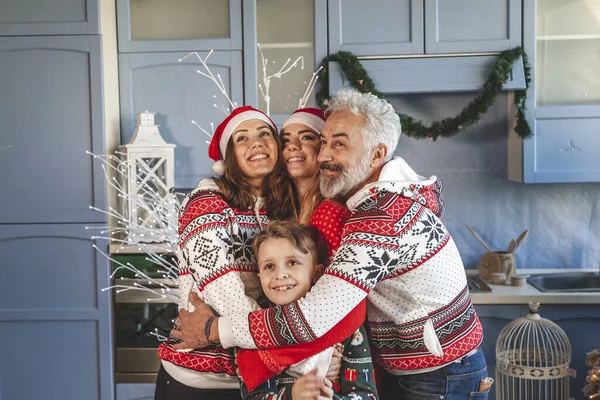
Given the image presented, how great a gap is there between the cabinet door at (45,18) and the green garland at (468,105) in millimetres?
1031

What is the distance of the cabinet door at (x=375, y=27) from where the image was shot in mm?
3016

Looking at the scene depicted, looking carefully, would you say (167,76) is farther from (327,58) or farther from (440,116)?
(440,116)

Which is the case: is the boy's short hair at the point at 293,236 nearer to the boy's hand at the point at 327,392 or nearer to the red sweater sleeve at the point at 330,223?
the red sweater sleeve at the point at 330,223

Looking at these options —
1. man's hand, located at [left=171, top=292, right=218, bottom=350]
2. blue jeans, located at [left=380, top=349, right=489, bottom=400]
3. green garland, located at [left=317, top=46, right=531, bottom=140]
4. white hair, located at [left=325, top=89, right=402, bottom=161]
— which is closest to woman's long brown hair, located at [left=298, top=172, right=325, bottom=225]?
white hair, located at [left=325, top=89, right=402, bottom=161]

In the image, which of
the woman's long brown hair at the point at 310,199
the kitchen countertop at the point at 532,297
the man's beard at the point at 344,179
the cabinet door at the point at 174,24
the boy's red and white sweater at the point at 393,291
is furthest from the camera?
the cabinet door at the point at 174,24

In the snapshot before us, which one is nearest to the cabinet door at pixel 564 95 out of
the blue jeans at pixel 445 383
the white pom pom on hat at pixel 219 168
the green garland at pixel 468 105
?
the green garland at pixel 468 105

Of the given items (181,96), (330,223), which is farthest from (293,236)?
(181,96)

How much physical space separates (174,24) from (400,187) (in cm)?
191

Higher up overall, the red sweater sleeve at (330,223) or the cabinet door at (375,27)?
the cabinet door at (375,27)

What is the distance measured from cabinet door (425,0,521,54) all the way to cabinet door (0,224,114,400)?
1.76m

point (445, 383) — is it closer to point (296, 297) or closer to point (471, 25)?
point (296, 297)

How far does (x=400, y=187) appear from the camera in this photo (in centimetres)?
155

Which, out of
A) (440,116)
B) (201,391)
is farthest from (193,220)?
(440,116)

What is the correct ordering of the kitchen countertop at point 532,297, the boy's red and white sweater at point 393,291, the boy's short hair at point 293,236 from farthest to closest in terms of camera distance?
1. the kitchen countertop at point 532,297
2. the boy's short hair at point 293,236
3. the boy's red and white sweater at point 393,291
